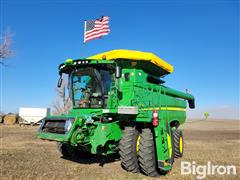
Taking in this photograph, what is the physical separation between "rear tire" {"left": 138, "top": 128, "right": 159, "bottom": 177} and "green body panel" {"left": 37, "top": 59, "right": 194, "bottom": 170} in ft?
0.56

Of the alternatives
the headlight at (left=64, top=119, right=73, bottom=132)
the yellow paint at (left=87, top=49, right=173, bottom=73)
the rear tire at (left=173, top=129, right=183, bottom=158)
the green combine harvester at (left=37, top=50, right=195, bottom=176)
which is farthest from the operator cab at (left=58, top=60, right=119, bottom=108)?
the rear tire at (left=173, top=129, right=183, bottom=158)

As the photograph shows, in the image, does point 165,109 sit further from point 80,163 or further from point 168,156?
point 80,163

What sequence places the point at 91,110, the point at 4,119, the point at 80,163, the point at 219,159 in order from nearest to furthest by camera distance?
1. the point at 91,110
2. the point at 80,163
3. the point at 219,159
4. the point at 4,119

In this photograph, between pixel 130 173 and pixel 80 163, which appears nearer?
pixel 130 173

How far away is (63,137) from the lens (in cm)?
633

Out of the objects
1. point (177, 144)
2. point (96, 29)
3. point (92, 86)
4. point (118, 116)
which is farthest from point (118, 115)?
point (96, 29)

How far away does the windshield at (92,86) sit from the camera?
734 cm

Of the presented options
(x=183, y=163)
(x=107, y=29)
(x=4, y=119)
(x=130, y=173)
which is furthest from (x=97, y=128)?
(x=4, y=119)

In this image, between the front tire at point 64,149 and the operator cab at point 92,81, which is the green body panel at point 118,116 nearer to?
the operator cab at point 92,81

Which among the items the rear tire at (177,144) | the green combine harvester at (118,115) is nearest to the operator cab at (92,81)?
A: the green combine harvester at (118,115)

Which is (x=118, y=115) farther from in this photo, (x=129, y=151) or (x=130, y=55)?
(x=130, y=55)

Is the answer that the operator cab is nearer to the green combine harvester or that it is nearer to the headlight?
the green combine harvester

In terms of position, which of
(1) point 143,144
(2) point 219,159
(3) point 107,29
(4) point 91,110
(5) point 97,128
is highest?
(3) point 107,29

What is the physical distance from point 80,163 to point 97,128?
6.56ft
